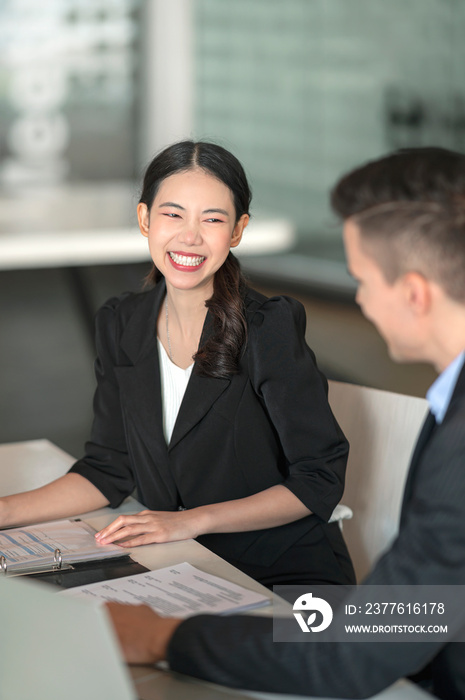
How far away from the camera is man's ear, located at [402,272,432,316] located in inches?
34.7

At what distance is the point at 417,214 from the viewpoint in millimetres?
876

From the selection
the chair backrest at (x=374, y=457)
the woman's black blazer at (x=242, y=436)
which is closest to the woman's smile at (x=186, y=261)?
the woman's black blazer at (x=242, y=436)

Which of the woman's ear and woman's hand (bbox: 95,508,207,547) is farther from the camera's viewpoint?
the woman's ear

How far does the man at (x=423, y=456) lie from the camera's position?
2.74 feet

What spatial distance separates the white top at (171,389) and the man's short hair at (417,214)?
0.71 meters

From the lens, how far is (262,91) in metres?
6.62

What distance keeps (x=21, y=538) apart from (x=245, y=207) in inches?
27.3

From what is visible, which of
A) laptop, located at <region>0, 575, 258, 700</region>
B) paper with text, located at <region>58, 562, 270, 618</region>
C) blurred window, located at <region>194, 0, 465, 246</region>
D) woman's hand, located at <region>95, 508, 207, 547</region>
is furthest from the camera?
blurred window, located at <region>194, 0, 465, 246</region>

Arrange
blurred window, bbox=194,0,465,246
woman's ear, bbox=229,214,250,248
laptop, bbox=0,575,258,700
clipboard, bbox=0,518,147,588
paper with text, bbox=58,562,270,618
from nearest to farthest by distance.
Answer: laptop, bbox=0,575,258,700, paper with text, bbox=58,562,270,618, clipboard, bbox=0,518,147,588, woman's ear, bbox=229,214,250,248, blurred window, bbox=194,0,465,246

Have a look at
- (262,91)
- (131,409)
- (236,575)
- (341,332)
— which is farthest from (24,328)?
(236,575)

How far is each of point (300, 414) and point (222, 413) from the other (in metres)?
0.14

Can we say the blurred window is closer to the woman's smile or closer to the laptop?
the woman's smile

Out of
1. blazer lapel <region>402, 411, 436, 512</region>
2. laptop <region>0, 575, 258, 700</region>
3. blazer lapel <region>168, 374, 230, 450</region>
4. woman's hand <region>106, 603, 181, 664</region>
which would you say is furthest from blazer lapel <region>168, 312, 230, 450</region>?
laptop <region>0, 575, 258, 700</region>

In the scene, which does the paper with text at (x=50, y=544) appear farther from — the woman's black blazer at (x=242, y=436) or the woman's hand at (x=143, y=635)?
the woman's hand at (x=143, y=635)
